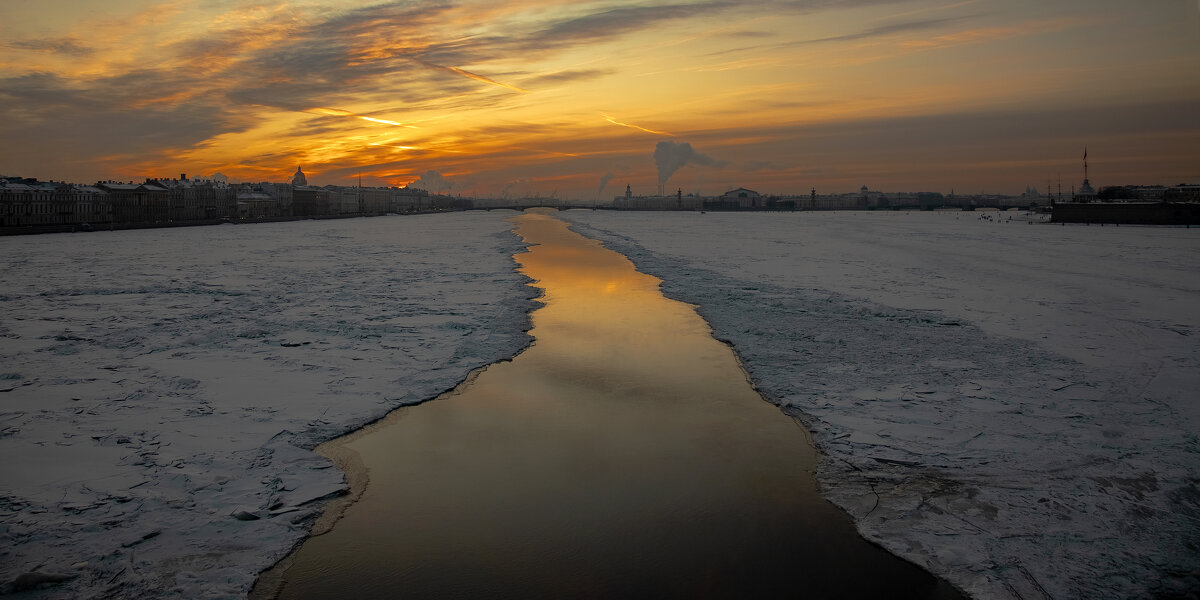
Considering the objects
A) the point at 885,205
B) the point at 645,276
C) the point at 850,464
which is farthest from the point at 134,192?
the point at 885,205

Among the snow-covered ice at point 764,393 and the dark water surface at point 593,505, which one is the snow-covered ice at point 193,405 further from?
the dark water surface at point 593,505

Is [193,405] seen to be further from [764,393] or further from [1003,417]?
[1003,417]

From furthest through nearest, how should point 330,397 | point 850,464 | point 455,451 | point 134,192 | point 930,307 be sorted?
point 134,192 → point 930,307 → point 330,397 → point 455,451 → point 850,464

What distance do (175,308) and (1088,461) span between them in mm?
14258

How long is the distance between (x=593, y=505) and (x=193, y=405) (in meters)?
4.54

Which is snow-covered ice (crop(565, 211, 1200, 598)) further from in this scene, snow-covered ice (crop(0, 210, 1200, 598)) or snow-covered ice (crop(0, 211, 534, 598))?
snow-covered ice (crop(0, 211, 534, 598))

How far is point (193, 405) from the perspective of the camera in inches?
291

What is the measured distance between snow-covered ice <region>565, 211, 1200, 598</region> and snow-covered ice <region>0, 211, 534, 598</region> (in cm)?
420

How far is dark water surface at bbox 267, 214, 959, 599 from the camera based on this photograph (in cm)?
435

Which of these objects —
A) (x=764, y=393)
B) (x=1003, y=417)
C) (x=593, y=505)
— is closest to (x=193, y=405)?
(x=593, y=505)

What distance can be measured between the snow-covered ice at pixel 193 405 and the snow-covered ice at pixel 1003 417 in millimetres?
4204

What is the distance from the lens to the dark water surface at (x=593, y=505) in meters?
4.35

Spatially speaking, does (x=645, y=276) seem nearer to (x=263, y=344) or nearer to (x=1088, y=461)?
(x=263, y=344)

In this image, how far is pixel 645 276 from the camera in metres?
22.5
